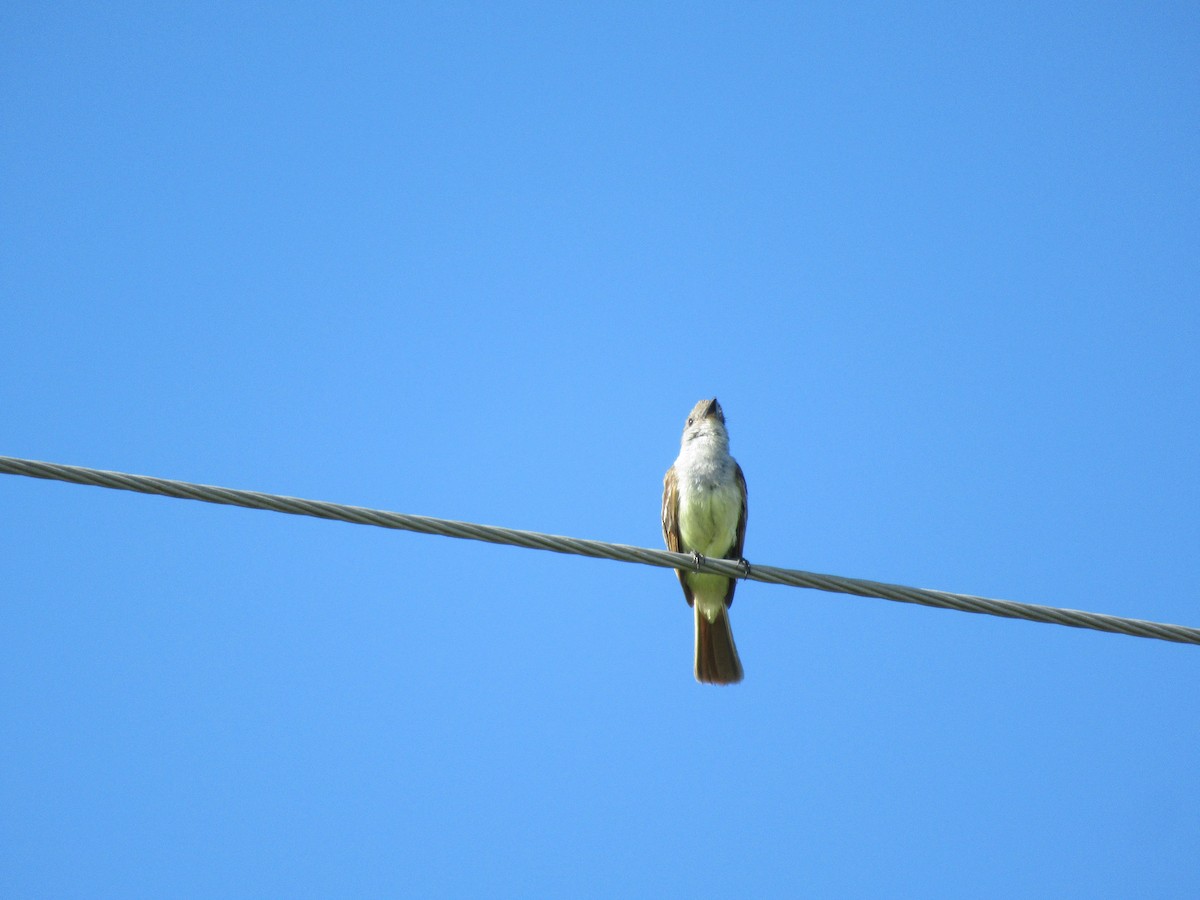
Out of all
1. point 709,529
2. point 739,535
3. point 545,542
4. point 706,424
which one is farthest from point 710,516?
point 545,542

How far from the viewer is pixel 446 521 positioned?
14.1 feet

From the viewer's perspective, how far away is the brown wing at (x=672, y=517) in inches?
315

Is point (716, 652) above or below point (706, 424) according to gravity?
below

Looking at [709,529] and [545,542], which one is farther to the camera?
[709,529]

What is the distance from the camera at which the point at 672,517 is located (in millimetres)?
8039

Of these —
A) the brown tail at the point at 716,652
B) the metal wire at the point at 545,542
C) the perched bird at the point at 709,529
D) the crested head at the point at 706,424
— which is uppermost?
the crested head at the point at 706,424

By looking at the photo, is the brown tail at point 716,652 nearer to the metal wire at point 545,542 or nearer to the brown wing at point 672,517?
the brown wing at point 672,517

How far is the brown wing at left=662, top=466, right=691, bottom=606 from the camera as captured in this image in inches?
315

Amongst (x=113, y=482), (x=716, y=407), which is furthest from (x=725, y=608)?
(x=113, y=482)

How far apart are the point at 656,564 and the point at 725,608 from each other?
3.35 m

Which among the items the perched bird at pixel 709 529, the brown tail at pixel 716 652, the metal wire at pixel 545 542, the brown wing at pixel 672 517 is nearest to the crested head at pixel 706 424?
the perched bird at pixel 709 529

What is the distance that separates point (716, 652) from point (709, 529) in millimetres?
906

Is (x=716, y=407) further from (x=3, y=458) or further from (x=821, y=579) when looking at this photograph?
(x=3, y=458)

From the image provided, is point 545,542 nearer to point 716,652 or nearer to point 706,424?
point 716,652
